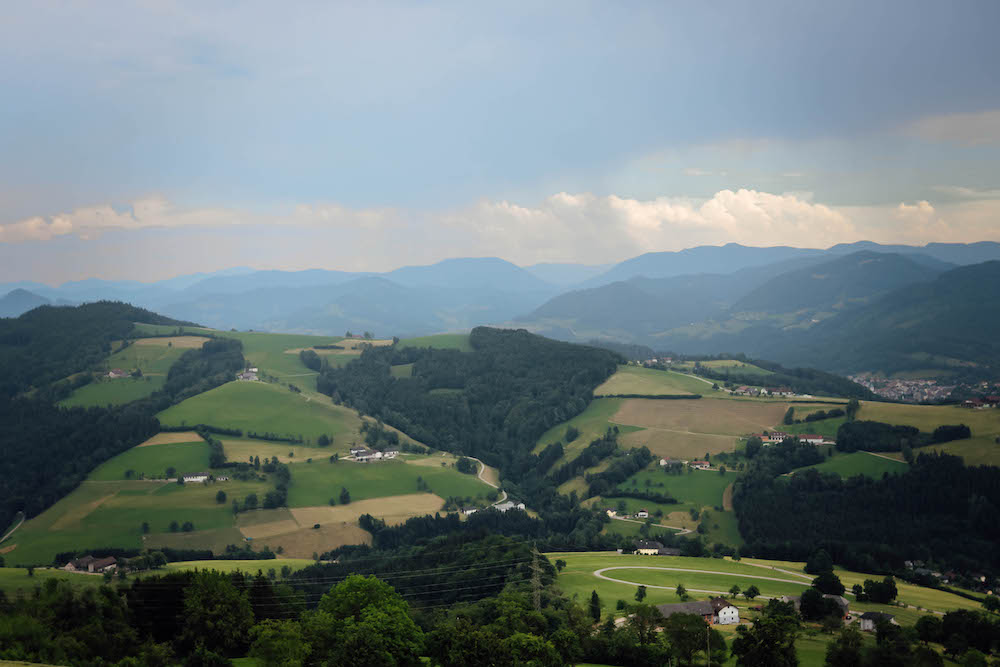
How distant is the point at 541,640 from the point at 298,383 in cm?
12614

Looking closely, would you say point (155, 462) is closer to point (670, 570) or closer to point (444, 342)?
point (670, 570)

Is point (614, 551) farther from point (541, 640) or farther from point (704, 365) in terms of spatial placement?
point (704, 365)

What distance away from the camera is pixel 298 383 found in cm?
15475

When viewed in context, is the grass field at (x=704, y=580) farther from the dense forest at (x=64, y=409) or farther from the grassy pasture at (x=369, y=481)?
the dense forest at (x=64, y=409)

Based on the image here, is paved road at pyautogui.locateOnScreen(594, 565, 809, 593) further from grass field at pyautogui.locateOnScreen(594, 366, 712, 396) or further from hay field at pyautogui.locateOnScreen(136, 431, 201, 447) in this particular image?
hay field at pyautogui.locateOnScreen(136, 431, 201, 447)

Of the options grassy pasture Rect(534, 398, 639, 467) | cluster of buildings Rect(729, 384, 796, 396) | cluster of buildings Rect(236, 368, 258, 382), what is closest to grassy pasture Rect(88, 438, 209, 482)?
cluster of buildings Rect(236, 368, 258, 382)

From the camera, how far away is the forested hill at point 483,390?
140m

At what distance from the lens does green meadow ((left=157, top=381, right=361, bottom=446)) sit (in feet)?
397

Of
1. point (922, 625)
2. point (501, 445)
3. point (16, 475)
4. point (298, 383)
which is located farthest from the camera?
point (298, 383)

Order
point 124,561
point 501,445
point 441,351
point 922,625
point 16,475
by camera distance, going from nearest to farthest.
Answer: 1. point 922,625
2. point 124,561
3. point 16,475
4. point 501,445
5. point 441,351

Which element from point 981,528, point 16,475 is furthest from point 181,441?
point 981,528

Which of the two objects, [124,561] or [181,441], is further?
[181,441]

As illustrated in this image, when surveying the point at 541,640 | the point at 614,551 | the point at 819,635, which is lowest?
the point at 614,551

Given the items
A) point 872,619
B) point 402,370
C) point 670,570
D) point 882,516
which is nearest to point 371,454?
point 402,370
